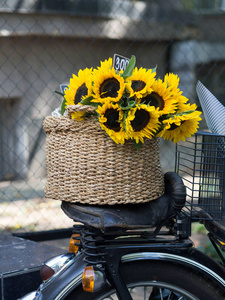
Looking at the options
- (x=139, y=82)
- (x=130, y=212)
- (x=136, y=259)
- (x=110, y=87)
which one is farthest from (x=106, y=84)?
(x=136, y=259)

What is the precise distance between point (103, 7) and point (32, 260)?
4.00m

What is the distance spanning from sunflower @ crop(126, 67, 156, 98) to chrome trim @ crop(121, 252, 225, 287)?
664 millimetres

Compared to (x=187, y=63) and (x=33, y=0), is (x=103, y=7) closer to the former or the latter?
(x=33, y=0)

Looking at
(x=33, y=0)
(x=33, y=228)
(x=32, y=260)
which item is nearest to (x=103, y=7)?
(x=33, y=0)

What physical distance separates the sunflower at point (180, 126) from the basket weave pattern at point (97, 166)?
0.08 m

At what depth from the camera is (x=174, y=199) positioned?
1.97m

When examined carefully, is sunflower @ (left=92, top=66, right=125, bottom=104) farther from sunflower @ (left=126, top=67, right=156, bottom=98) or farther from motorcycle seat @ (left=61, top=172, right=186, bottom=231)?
motorcycle seat @ (left=61, top=172, right=186, bottom=231)

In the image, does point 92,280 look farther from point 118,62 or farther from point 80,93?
point 118,62

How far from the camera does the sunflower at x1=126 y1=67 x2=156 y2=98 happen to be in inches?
69.1

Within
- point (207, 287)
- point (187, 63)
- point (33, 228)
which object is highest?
point (187, 63)

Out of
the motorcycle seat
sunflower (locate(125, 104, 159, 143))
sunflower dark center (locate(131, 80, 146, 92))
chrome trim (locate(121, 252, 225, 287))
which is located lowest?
chrome trim (locate(121, 252, 225, 287))

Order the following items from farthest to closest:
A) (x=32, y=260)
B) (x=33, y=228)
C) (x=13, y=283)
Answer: (x=33, y=228) → (x=32, y=260) → (x=13, y=283)

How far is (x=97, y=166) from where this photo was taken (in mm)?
1864

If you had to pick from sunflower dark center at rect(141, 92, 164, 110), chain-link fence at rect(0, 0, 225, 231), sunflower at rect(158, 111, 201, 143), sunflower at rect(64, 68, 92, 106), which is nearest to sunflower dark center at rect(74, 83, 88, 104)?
sunflower at rect(64, 68, 92, 106)
